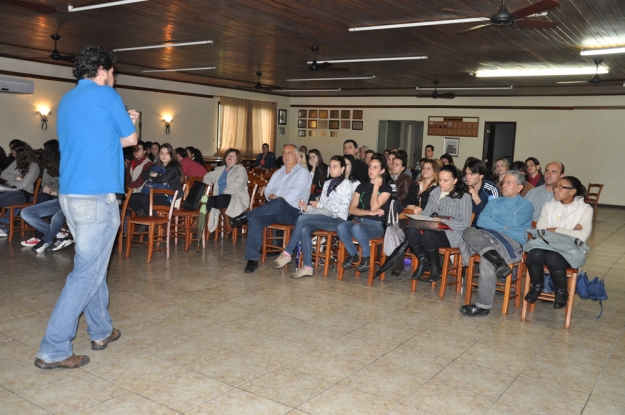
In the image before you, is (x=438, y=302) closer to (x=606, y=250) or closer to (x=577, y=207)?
(x=577, y=207)

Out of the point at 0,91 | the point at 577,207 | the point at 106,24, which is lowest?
the point at 577,207

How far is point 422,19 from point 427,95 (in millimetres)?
9195

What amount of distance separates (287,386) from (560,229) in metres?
2.63

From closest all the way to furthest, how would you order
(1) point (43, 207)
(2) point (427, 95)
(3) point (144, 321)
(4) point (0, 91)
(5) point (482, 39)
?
(3) point (144, 321) → (1) point (43, 207) → (5) point (482, 39) → (4) point (0, 91) → (2) point (427, 95)

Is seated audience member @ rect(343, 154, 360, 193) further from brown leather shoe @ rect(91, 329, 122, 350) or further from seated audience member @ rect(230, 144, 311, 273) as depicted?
brown leather shoe @ rect(91, 329, 122, 350)

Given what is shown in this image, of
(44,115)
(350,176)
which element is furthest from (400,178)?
(44,115)

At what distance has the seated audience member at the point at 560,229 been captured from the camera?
420 centimetres

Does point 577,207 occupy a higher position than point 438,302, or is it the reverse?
point 577,207

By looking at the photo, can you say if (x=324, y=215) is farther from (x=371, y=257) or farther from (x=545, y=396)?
(x=545, y=396)

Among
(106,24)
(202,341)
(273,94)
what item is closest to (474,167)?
(202,341)

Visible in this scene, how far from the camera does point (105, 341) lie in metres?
3.36

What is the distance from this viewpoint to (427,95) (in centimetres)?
1567

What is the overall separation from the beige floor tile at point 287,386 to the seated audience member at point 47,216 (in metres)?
3.96

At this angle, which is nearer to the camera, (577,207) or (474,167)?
(577,207)
